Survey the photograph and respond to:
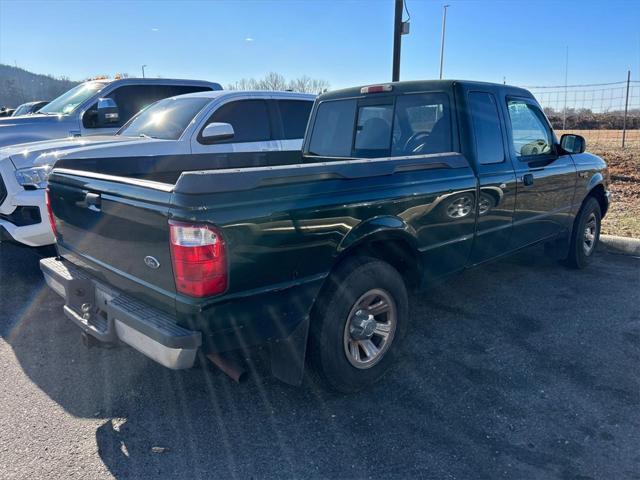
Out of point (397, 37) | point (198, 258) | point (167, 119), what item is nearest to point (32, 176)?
point (167, 119)

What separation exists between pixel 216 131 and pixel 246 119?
86cm

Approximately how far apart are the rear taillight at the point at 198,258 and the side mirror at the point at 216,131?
357 cm

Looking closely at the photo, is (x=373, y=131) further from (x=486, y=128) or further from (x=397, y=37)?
(x=397, y=37)

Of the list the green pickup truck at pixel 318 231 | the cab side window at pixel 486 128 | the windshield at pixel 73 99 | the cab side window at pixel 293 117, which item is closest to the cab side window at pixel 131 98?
the windshield at pixel 73 99

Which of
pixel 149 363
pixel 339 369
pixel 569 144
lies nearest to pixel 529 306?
pixel 569 144

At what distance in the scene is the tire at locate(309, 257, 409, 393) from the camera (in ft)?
9.48

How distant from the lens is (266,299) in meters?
2.54

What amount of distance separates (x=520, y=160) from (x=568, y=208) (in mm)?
1308

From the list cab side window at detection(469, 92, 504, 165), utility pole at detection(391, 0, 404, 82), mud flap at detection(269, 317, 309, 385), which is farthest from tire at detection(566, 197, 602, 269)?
utility pole at detection(391, 0, 404, 82)

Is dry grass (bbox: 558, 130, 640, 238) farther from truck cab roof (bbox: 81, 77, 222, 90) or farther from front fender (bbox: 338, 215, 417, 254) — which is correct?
truck cab roof (bbox: 81, 77, 222, 90)

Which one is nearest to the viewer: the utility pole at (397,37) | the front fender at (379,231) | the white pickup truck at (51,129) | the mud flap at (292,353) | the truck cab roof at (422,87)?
the mud flap at (292,353)

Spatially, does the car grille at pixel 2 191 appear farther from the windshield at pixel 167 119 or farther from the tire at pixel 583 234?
the tire at pixel 583 234

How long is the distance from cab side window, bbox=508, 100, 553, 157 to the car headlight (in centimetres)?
450

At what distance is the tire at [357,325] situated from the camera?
114 inches
